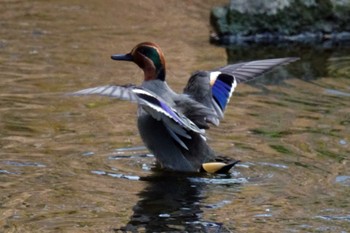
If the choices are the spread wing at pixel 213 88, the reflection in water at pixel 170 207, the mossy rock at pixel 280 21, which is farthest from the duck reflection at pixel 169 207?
the mossy rock at pixel 280 21

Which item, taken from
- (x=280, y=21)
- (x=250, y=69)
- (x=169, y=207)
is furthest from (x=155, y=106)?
(x=280, y=21)

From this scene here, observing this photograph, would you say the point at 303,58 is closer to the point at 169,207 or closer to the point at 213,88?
the point at 213,88

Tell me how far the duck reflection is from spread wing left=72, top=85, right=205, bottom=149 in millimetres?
322

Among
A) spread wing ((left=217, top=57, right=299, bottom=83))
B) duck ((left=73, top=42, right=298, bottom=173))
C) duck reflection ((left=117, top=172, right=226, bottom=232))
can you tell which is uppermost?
spread wing ((left=217, top=57, right=299, bottom=83))

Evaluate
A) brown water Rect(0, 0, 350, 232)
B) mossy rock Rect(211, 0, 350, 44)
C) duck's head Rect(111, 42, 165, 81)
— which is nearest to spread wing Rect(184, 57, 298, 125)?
duck's head Rect(111, 42, 165, 81)

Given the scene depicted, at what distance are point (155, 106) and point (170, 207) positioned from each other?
63 cm

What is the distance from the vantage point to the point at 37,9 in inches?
492

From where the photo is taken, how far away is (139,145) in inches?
295

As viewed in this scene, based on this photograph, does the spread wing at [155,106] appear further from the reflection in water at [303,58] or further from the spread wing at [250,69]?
the reflection in water at [303,58]

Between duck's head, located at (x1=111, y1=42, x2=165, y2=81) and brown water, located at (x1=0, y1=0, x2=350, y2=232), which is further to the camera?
duck's head, located at (x1=111, y1=42, x2=165, y2=81)

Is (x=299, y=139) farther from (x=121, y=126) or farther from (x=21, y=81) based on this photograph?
(x=21, y=81)

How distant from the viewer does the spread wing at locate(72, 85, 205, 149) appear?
19.4 feet

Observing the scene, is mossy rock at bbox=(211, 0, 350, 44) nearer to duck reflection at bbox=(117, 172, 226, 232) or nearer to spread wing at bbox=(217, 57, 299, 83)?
spread wing at bbox=(217, 57, 299, 83)

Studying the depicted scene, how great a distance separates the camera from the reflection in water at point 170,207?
18.6 feet
